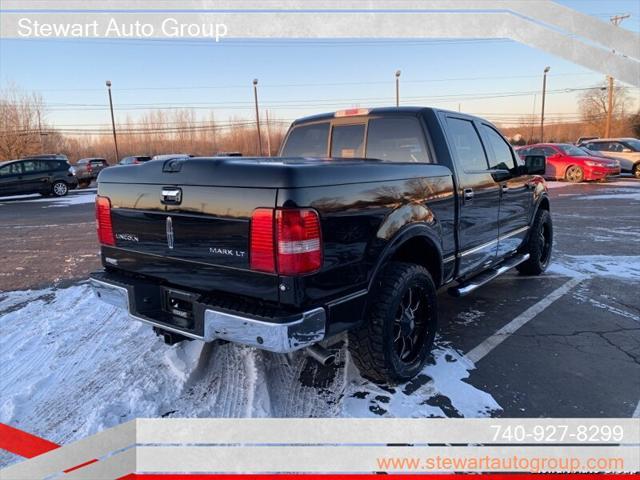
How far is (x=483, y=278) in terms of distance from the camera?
4148mm

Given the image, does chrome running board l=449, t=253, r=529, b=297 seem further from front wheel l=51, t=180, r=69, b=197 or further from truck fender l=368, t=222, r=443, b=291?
front wheel l=51, t=180, r=69, b=197

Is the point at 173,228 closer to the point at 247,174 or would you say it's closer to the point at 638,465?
the point at 247,174

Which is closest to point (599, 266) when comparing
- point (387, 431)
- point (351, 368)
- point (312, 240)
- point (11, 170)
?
point (351, 368)

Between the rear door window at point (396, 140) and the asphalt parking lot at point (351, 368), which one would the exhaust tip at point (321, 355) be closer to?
the asphalt parking lot at point (351, 368)

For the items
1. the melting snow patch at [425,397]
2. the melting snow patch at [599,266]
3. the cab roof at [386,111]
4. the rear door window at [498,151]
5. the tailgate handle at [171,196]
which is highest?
the cab roof at [386,111]

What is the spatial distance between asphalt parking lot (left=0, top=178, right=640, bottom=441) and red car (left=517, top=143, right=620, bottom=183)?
1375 cm

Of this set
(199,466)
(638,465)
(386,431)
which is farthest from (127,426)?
(638,465)

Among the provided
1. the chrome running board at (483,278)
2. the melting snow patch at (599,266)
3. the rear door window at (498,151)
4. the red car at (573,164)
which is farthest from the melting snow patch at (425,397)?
the red car at (573,164)

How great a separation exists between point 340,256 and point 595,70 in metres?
1.66

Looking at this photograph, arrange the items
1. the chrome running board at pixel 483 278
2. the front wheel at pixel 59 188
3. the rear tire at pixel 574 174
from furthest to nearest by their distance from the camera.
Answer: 1. the front wheel at pixel 59 188
2. the rear tire at pixel 574 174
3. the chrome running board at pixel 483 278

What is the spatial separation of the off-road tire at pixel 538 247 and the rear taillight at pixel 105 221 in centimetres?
470

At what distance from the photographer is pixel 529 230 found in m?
5.34

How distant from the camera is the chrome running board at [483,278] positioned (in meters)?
3.78

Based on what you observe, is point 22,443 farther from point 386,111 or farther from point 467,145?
point 467,145
